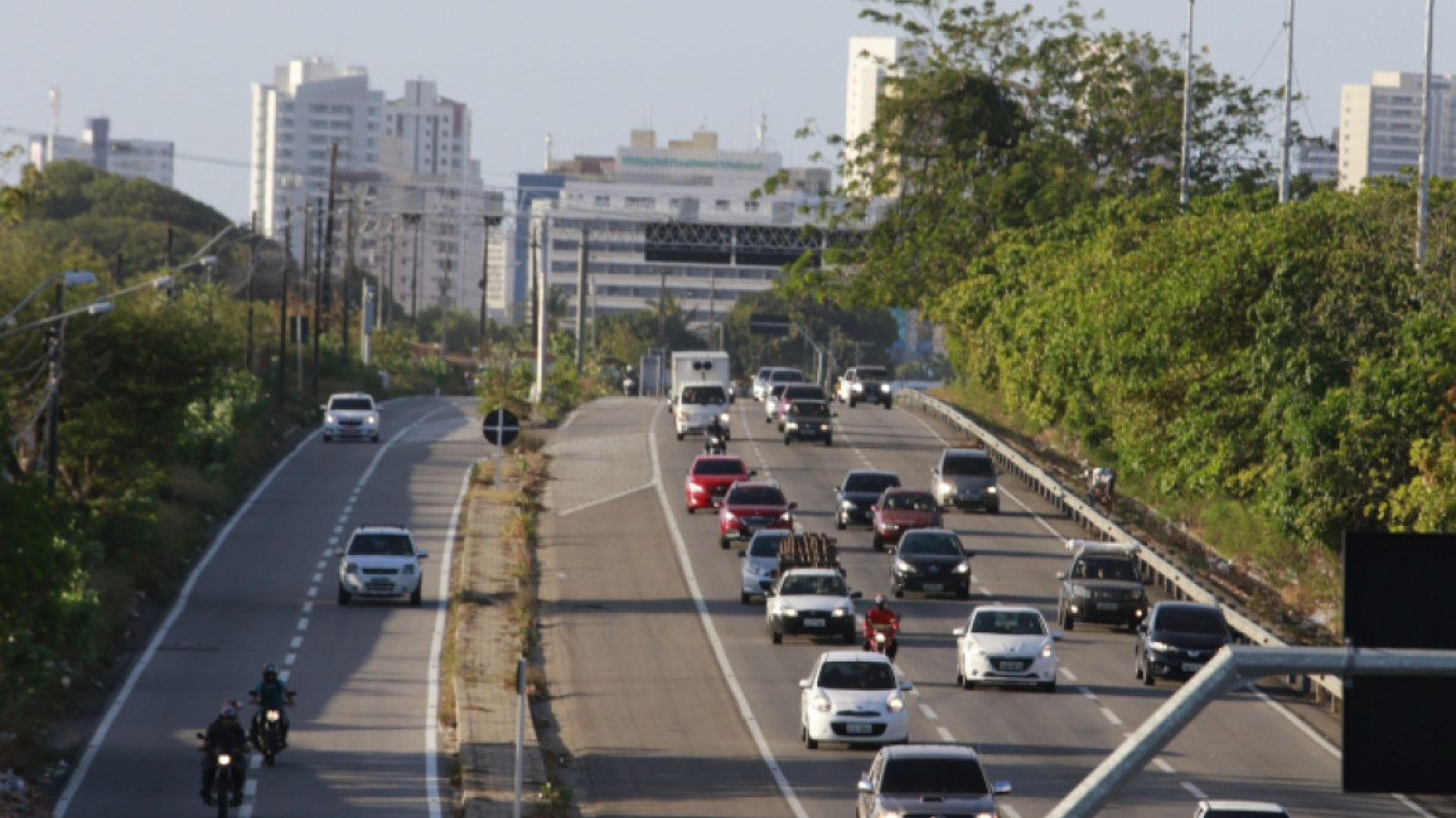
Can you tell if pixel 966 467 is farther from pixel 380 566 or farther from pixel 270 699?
pixel 270 699

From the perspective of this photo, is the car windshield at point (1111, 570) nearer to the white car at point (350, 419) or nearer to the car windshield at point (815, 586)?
the car windshield at point (815, 586)

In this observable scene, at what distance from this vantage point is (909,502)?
156 ft

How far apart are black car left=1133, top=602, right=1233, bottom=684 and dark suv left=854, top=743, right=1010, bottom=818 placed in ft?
39.3

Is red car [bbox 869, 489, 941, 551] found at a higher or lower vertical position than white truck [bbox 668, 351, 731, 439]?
lower

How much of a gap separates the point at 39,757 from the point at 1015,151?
57.6 m

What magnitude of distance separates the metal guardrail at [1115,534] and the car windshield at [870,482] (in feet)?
17.5

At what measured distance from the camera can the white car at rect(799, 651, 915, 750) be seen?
27.2 metres

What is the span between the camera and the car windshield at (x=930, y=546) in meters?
41.4

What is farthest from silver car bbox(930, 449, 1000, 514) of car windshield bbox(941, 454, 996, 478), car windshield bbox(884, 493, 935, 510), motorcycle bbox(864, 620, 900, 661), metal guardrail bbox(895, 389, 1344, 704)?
motorcycle bbox(864, 620, 900, 661)

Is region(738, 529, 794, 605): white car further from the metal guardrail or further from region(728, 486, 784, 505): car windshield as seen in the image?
the metal guardrail

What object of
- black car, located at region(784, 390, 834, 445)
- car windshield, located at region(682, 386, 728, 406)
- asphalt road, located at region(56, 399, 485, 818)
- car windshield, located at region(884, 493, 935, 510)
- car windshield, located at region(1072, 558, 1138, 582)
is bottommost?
asphalt road, located at region(56, 399, 485, 818)

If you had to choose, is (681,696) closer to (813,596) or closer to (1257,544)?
(813,596)

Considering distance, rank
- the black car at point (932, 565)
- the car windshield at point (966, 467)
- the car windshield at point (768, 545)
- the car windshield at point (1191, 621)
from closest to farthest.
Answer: the car windshield at point (1191, 621), the car windshield at point (768, 545), the black car at point (932, 565), the car windshield at point (966, 467)

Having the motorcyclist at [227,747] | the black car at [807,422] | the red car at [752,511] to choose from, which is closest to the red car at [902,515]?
the red car at [752,511]
